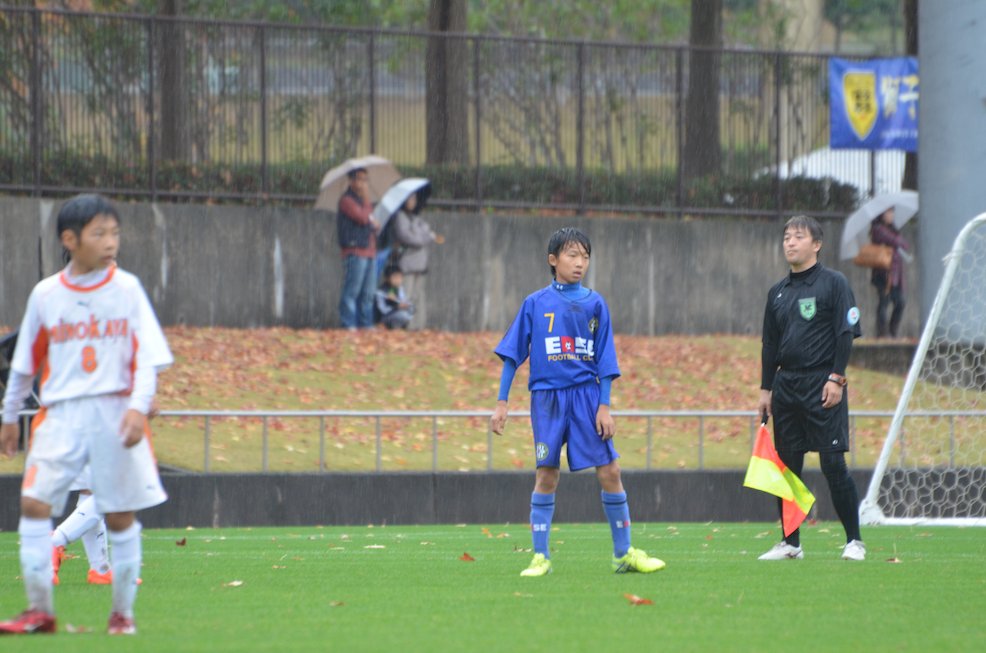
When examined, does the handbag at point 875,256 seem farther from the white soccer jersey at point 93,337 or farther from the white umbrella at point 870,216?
the white soccer jersey at point 93,337

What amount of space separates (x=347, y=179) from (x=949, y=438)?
1009 cm

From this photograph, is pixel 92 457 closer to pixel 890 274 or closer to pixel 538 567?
pixel 538 567

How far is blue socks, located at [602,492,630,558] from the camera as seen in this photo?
9.13 meters

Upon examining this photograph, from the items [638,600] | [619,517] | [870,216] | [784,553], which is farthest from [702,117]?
[638,600]

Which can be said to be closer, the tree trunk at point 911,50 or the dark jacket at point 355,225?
the dark jacket at point 355,225

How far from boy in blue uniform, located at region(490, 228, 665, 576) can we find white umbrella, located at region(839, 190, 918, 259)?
1646 cm

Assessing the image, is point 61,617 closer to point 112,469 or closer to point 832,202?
point 112,469

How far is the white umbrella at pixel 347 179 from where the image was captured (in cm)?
2269

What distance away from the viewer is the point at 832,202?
26.4 m

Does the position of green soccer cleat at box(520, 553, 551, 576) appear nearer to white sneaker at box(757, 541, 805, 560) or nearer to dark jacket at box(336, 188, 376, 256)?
white sneaker at box(757, 541, 805, 560)

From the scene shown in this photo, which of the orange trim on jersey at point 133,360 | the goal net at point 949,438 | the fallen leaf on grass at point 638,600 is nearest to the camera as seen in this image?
the orange trim on jersey at point 133,360

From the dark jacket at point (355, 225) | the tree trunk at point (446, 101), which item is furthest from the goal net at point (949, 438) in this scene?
the tree trunk at point (446, 101)

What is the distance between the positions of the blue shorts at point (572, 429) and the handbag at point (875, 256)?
1643cm

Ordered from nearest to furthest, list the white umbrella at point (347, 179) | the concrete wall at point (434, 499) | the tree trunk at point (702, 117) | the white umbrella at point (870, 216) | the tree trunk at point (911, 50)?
the concrete wall at point (434, 499) < the white umbrella at point (347, 179) < the white umbrella at point (870, 216) < the tree trunk at point (702, 117) < the tree trunk at point (911, 50)
